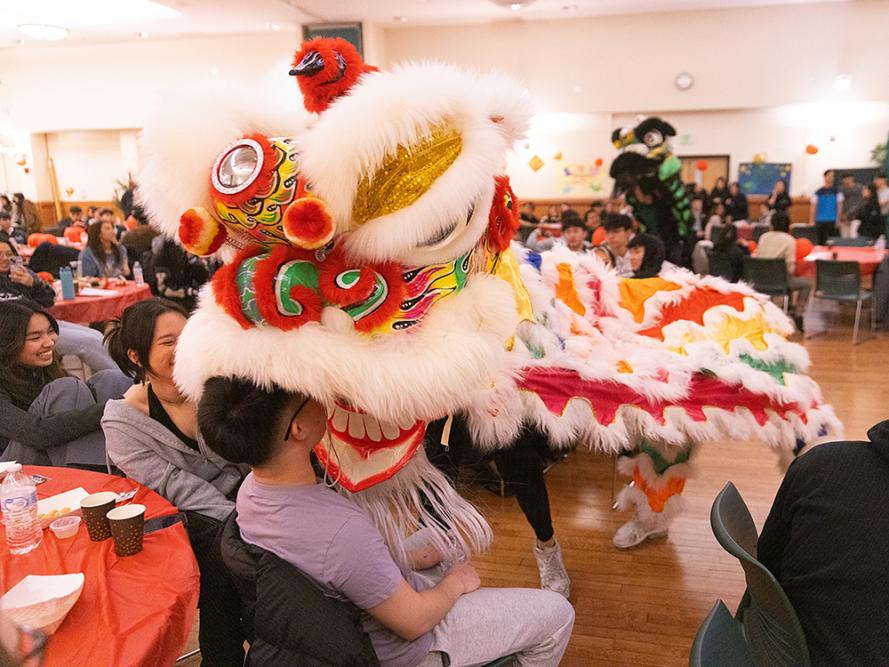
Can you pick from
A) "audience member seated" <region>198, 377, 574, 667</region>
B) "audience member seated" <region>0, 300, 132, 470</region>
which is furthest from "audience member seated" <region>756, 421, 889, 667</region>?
"audience member seated" <region>0, 300, 132, 470</region>

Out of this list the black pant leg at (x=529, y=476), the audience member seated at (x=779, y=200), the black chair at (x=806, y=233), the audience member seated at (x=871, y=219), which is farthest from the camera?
the audience member seated at (x=779, y=200)

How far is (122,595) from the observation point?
4.66ft

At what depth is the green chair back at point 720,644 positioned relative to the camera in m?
1.28

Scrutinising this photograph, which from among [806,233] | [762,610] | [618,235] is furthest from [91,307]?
[806,233]

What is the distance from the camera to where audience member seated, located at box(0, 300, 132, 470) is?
7.34 ft

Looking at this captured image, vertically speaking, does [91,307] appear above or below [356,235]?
below

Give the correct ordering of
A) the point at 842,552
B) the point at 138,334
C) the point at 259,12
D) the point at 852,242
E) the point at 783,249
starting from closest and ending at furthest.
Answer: the point at 842,552, the point at 138,334, the point at 783,249, the point at 852,242, the point at 259,12

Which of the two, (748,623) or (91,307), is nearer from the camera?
(748,623)

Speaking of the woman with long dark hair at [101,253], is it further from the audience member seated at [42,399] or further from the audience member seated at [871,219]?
the audience member seated at [871,219]

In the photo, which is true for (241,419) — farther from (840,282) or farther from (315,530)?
(840,282)

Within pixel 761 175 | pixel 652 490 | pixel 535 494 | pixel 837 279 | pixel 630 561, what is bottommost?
pixel 630 561

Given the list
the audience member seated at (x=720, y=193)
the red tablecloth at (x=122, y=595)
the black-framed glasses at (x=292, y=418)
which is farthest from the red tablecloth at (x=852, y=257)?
the red tablecloth at (x=122, y=595)

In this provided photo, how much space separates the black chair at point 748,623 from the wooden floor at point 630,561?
0.67 meters

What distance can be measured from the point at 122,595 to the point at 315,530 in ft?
1.63
